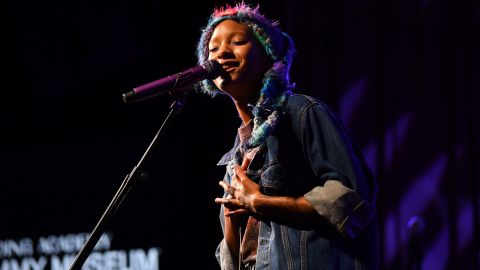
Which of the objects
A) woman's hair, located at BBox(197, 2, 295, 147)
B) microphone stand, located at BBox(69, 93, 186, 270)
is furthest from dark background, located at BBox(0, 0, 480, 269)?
microphone stand, located at BBox(69, 93, 186, 270)

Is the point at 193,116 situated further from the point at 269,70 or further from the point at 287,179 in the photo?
the point at 287,179

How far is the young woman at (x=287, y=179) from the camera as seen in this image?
1.60 m

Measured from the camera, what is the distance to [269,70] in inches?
73.3

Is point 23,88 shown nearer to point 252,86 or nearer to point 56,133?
point 56,133

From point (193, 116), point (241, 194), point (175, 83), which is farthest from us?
point (193, 116)

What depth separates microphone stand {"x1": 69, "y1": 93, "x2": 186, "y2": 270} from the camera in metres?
1.72

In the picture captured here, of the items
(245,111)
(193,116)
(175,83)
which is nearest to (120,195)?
(175,83)

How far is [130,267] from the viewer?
13.0 ft

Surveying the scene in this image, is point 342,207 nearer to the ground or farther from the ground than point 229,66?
nearer to the ground

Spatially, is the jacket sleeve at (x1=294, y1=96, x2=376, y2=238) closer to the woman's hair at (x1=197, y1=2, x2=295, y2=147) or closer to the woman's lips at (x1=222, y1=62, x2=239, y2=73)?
the woman's hair at (x1=197, y1=2, x2=295, y2=147)

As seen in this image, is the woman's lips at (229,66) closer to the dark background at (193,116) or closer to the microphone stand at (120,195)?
the microphone stand at (120,195)

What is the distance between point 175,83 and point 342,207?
573 millimetres

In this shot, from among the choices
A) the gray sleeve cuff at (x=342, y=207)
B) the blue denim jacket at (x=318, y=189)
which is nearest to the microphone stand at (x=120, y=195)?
the blue denim jacket at (x=318, y=189)

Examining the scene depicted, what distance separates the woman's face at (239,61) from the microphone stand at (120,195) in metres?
0.14
